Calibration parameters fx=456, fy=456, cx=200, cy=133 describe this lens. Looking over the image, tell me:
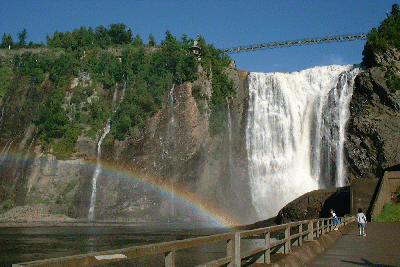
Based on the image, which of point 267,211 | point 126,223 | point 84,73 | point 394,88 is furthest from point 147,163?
point 394,88

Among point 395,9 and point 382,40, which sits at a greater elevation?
point 395,9

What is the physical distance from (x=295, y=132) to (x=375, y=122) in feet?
31.9

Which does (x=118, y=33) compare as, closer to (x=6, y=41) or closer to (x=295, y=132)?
(x=6, y=41)

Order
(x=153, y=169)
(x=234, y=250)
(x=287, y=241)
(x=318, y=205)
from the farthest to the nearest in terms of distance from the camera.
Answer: (x=153, y=169) → (x=318, y=205) → (x=287, y=241) → (x=234, y=250)

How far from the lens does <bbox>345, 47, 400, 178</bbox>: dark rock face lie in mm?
50406

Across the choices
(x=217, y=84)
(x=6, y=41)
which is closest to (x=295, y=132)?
(x=217, y=84)

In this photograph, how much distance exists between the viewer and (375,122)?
52.0 m

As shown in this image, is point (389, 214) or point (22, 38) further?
point (22, 38)

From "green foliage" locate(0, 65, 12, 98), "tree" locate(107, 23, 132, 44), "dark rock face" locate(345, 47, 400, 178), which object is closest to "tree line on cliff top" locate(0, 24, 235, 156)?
"green foliage" locate(0, 65, 12, 98)

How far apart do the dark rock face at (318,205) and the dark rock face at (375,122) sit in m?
15.1

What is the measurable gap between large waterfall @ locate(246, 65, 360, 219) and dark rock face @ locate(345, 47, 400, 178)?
1343 mm

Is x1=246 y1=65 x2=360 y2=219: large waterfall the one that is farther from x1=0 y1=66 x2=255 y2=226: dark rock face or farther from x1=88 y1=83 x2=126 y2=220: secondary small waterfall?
x1=88 y1=83 x2=126 y2=220: secondary small waterfall

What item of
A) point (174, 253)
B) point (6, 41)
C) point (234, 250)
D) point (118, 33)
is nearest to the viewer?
point (174, 253)

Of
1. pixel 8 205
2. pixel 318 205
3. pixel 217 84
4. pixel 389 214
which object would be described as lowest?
pixel 8 205
